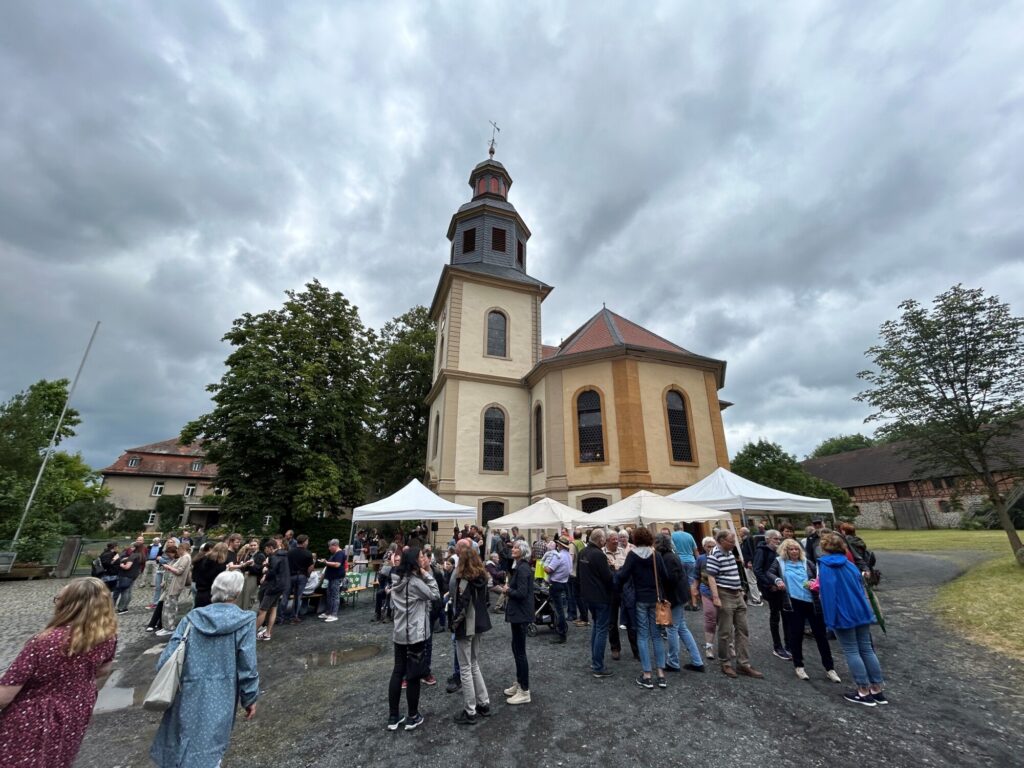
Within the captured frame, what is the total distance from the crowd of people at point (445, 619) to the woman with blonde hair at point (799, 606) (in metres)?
0.02

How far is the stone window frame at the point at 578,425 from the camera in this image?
17.1 m

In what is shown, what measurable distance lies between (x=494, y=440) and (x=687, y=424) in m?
8.72

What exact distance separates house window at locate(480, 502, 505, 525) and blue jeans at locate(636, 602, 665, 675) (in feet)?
45.8

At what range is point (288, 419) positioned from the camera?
58.5 ft

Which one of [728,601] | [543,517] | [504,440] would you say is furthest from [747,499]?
[504,440]

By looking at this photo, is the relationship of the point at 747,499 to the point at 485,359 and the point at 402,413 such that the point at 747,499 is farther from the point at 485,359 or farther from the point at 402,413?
the point at 402,413

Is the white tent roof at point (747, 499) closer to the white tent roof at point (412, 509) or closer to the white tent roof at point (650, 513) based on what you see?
the white tent roof at point (650, 513)

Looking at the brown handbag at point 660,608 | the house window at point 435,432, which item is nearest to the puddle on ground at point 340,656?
the brown handbag at point 660,608

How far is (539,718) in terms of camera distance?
176 inches

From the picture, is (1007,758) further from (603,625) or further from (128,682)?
(128,682)

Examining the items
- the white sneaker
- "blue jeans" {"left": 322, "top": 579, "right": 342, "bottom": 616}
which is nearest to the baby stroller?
the white sneaker

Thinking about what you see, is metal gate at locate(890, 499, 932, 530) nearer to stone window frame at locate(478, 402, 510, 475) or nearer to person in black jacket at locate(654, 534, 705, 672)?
stone window frame at locate(478, 402, 510, 475)

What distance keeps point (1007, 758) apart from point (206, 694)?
6549mm

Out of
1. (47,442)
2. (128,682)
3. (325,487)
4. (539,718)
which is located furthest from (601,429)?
(47,442)
